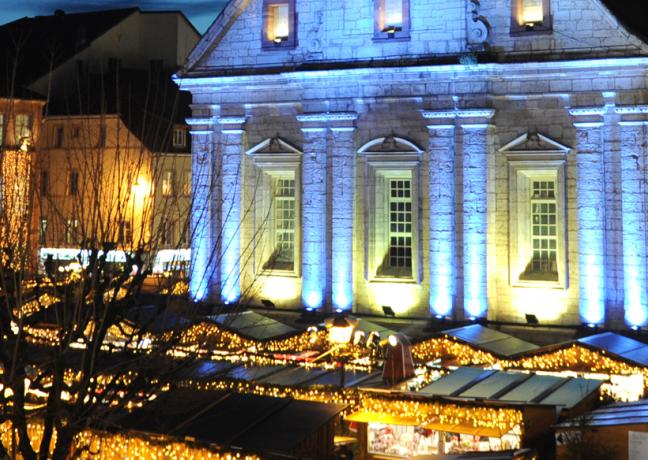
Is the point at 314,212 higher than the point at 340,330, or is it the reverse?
the point at 314,212

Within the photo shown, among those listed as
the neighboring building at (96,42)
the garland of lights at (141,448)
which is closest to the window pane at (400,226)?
the garland of lights at (141,448)

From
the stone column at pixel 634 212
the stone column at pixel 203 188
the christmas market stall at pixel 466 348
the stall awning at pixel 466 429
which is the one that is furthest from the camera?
the stone column at pixel 203 188

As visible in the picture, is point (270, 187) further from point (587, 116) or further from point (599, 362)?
point (599, 362)

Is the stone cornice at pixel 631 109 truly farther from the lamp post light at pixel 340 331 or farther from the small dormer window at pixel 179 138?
the small dormer window at pixel 179 138

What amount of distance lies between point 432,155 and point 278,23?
808 centimetres

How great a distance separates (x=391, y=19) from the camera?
33719mm

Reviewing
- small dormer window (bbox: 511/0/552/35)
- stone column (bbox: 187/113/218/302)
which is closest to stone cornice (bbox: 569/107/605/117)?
small dormer window (bbox: 511/0/552/35)

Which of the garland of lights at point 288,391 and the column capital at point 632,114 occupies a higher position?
the column capital at point 632,114

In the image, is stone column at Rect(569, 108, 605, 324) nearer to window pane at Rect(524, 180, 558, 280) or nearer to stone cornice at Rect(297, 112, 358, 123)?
window pane at Rect(524, 180, 558, 280)

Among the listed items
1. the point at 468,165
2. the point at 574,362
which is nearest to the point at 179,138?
the point at 468,165

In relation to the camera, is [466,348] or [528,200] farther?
[528,200]

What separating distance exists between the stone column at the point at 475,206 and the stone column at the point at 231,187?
28.6 ft

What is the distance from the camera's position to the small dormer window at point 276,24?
35656 millimetres

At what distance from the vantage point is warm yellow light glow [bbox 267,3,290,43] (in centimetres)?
3572
